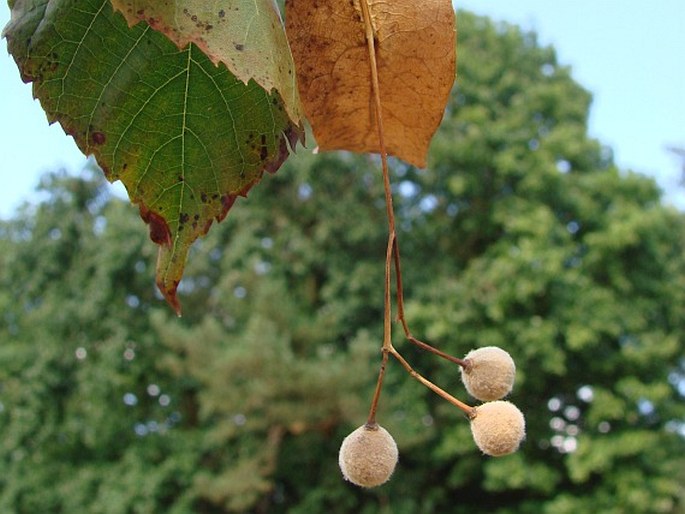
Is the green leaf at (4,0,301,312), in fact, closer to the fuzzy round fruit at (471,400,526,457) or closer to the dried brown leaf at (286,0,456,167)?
the dried brown leaf at (286,0,456,167)

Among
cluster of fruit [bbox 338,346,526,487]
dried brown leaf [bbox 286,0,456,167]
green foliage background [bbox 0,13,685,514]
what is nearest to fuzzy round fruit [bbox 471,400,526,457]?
cluster of fruit [bbox 338,346,526,487]

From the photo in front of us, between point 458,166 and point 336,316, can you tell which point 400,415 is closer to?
point 336,316

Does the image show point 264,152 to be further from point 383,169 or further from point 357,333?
point 357,333

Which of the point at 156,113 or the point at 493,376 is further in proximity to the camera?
the point at 493,376

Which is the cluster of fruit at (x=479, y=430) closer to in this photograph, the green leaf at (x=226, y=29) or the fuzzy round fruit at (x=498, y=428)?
the fuzzy round fruit at (x=498, y=428)

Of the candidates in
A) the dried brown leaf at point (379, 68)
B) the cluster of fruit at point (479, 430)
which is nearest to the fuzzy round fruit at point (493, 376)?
the cluster of fruit at point (479, 430)

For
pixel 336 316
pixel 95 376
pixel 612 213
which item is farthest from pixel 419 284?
pixel 95 376

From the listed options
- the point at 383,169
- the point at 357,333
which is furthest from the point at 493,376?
the point at 357,333
